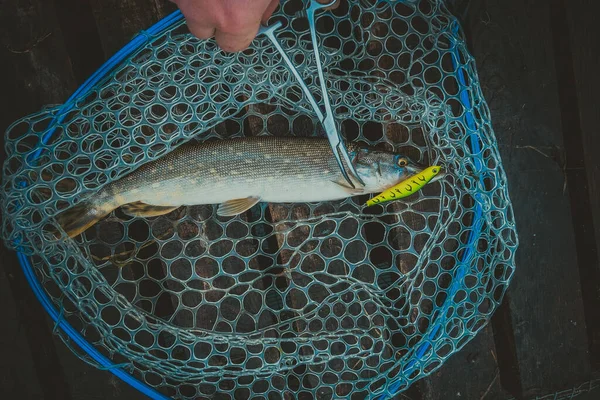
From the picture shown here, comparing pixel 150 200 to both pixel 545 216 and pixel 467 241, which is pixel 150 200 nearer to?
pixel 467 241

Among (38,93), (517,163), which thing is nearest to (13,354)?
(38,93)

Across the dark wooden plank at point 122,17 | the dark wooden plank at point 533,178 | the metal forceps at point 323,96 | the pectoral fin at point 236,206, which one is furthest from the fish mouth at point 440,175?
the dark wooden plank at point 122,17

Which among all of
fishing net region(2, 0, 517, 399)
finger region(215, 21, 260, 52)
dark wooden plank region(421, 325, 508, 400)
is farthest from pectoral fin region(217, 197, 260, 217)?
dark wooden plank region(421, 325, 508, 400)

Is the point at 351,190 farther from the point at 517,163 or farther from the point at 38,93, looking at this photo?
the point at 38,93

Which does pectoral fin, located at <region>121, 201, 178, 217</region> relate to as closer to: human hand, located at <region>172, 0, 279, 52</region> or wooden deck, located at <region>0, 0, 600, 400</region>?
wooden deck, located at <region>0, 0, 600, 400</region>

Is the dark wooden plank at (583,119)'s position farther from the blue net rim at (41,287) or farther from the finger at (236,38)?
the finger at (236,38)

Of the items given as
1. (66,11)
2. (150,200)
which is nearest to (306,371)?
(150,200)
